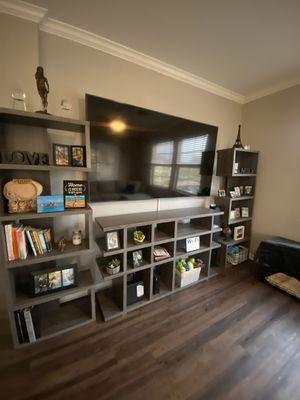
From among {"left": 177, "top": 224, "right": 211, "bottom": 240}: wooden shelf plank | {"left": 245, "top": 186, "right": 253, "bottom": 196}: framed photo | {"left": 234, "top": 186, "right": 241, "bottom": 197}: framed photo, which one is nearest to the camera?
{"left": 177, "top": 224, "right": 211, "bottom": 240}: wooden shelf plank

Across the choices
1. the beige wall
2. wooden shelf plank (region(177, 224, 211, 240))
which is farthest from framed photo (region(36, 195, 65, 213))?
the beige wall

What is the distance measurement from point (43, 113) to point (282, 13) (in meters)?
1.83

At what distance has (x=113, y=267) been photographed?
154 centimetres

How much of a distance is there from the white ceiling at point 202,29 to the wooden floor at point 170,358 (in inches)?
97.1

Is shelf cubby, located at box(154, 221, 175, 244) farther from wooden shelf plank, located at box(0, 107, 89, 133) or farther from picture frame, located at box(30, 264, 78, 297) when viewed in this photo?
wooden shelf plank, located at box(0, 107, 89, 133)

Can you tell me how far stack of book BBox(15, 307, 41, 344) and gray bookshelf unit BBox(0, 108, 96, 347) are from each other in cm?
3

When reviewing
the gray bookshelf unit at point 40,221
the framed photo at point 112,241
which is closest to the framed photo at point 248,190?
the framed photo at point 112,241

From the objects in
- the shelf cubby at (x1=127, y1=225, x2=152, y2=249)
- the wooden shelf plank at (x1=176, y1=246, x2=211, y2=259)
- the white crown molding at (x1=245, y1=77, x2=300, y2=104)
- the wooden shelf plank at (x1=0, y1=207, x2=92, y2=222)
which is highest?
the white crown molding at (x1=245, y1=77, x2=300, y2=104)

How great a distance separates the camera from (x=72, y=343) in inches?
53.9

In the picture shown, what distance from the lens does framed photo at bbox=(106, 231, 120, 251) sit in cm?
150

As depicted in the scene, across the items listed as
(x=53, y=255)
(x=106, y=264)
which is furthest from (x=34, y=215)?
(x=106, y=264)

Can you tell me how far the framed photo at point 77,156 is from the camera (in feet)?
4.46

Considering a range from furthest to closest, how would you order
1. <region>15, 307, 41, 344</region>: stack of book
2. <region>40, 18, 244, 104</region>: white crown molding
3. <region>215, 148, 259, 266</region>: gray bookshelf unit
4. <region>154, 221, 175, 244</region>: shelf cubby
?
<region>215, 148, 259, 266</region>: gray bookshelf unit → <region>154, 221, 175, 244</region>: shelf cubby → <region>40, 18, 244, 104</region>: white crown molding → <region>15, 307, 41, 344</region>: stack of book

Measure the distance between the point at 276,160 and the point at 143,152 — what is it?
1.82 m
